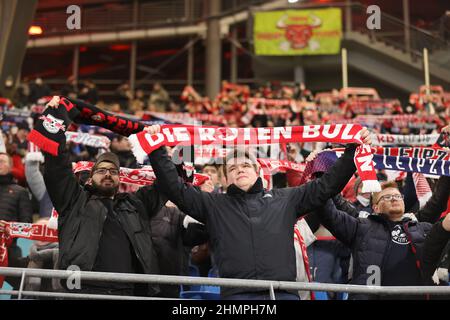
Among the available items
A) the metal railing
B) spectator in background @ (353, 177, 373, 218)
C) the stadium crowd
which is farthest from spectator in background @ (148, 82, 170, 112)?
the metal railing

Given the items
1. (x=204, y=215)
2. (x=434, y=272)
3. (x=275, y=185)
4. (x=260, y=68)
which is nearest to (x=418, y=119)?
(x=275, y=185)

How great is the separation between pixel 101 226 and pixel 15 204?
107 inches

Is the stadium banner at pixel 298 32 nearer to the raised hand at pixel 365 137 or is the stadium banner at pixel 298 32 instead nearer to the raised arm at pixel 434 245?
the raised hand at pixel 365 137

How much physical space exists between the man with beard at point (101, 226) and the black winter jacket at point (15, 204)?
2.28 metres

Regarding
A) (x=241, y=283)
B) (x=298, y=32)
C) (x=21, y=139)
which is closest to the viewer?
(x=241, y=283)

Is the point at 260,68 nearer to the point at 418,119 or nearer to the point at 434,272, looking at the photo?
the point at 418,119

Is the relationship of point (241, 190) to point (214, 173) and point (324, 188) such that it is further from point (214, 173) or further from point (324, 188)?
point (214, 173)

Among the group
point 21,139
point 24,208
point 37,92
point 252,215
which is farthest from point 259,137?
point 37,92

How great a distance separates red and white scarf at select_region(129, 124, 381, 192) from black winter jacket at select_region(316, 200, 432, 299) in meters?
0.39

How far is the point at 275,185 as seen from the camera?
8.23m

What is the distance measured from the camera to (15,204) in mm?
7254

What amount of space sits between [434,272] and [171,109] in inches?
540

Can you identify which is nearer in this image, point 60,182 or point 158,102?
point 60,182

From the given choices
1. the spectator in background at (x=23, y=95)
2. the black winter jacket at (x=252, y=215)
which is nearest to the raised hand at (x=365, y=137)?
the black winter jacket at (x=252, y=215)
